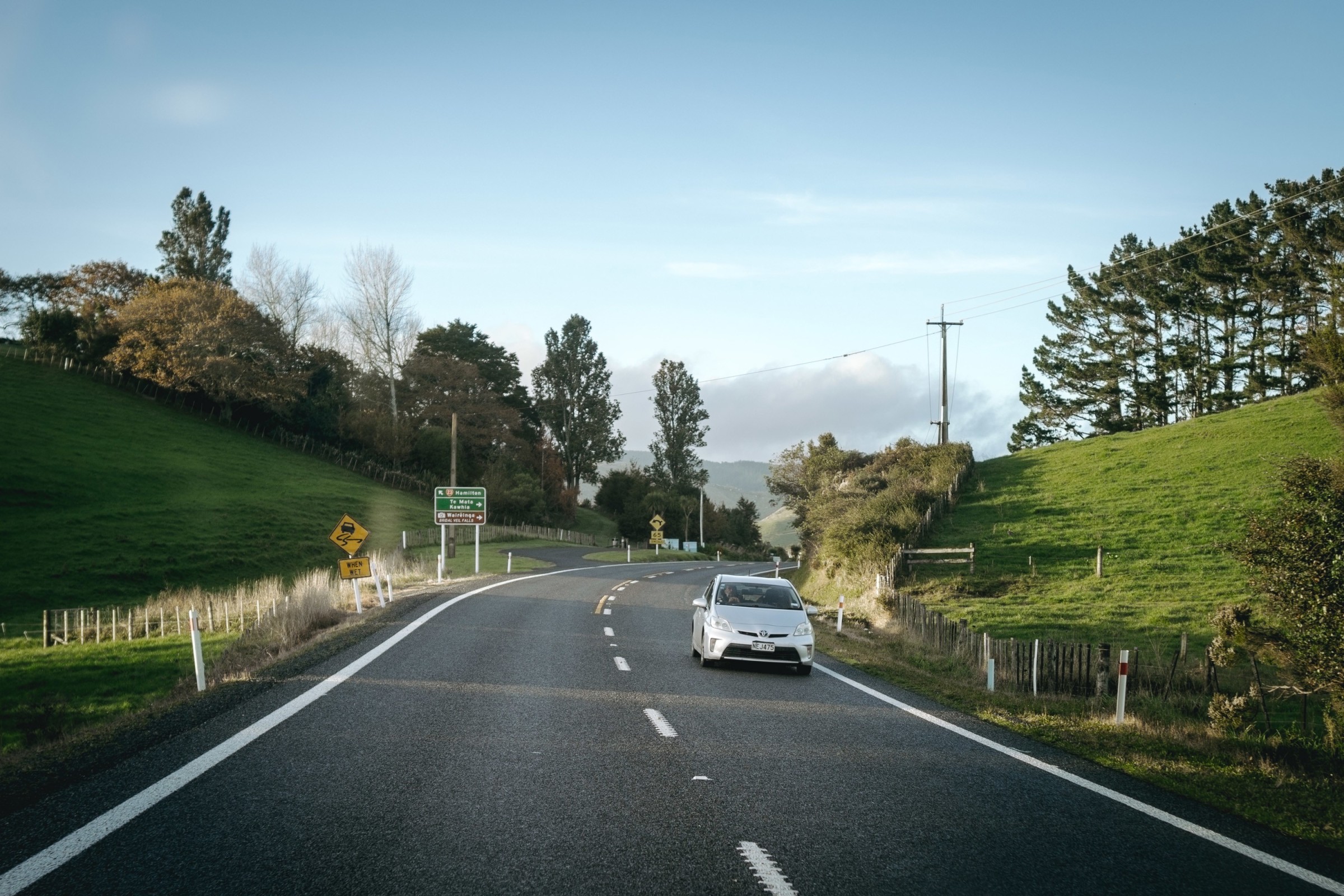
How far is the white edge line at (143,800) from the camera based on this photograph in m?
5.00

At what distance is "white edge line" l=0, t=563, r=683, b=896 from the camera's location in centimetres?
500

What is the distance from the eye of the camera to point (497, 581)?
3612 centimetres

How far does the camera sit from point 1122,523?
37.2m

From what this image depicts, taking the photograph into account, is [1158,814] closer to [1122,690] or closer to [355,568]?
[1122,690]

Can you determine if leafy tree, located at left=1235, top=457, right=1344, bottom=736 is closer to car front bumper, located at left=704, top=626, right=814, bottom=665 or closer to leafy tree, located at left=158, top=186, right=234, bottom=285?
car front bumper, located at left=704, top=626, right=814, bottom=665

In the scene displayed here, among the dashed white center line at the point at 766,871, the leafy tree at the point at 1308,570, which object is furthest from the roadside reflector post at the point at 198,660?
the leafy tree at the point at 1308,570

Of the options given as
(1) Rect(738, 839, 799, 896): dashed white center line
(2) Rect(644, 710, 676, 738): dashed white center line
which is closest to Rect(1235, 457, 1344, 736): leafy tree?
(2) Rect(644, 710, 676, 738): dashed white center line

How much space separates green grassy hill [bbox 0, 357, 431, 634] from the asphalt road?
2926 cm

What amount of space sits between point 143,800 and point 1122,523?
37.3 m

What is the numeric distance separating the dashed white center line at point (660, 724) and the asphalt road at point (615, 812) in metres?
0.07

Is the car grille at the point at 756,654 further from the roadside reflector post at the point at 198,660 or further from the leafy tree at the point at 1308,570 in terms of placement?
the roadside reflector post at the point at 198,660

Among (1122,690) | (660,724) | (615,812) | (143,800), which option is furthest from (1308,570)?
(143,800)

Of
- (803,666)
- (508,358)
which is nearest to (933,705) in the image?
(803,666)

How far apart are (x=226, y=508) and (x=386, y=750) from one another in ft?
168
